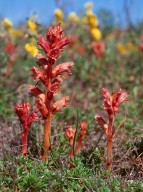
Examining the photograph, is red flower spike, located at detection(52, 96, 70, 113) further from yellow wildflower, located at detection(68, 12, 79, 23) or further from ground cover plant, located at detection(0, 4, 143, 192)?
yellow wildflower, located at detection(68, 12, 79, 23)

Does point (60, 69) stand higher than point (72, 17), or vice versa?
point (72, 17)

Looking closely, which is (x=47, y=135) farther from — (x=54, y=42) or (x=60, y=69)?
(x=54, y=42)

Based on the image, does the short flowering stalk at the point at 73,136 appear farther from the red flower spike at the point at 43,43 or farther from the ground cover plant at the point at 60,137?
the red flower spike at the point at 43,43

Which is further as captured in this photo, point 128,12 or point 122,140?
point 128,12

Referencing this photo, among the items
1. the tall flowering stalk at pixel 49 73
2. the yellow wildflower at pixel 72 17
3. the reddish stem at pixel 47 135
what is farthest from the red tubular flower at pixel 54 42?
the yellow wildflower at pixel 72 17

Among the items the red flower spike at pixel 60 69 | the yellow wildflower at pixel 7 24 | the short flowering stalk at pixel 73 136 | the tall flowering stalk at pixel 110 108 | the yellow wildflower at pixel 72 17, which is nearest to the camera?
the tall flowering stalk at pixel 110 108

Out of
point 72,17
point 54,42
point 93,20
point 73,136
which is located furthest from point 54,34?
point 72,17

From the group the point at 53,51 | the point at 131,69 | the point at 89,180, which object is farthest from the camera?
the point at 131,69

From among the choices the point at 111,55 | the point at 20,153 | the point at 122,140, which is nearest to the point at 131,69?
the point at 111,55

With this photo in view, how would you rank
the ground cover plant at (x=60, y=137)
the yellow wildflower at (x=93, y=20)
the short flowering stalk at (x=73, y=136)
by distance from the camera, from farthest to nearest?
the yellow wildflower at (x=93, y=20), the short flowering stalk at (x=73, y=136), the ground cover plant at (x=60, y=137)

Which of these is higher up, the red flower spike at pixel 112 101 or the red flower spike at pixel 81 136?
the red flower spike at pixel 112 101

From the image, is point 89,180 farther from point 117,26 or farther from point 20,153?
point 117,26
